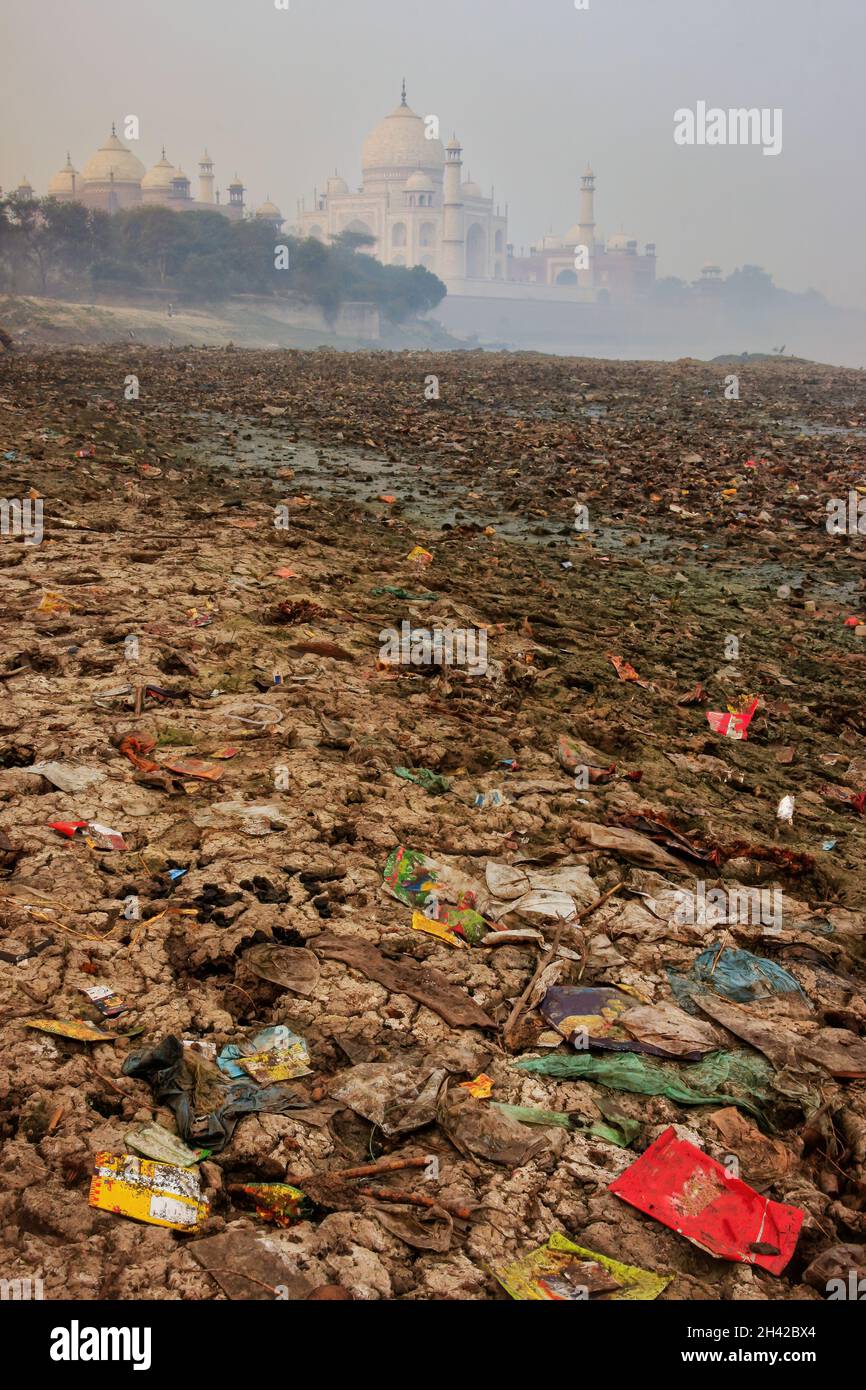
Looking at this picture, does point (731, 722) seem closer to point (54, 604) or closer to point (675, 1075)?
point (675, 1075)

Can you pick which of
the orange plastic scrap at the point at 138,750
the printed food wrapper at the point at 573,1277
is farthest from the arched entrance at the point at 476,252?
the printed food wrapper at the point at 573,1277

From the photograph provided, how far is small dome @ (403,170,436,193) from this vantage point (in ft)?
354

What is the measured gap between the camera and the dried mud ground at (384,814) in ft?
7.91

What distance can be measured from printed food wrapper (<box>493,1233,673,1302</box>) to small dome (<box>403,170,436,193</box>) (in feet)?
382

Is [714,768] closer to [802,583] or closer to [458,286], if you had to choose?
[802,583]

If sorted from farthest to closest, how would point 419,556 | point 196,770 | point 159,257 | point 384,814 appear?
1. point 159,257
2. point 419,556
3. point 196,770
4. point 384,814

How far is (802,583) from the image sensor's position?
8539 mm

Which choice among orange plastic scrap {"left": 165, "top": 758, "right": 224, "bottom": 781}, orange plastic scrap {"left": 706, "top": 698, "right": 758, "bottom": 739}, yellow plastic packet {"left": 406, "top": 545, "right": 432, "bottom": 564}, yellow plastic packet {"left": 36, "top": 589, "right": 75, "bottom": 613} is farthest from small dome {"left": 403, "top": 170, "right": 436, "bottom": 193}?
orange plastic scrap {"left": 165, "top": 758, "right": 224, "bottom": 781}

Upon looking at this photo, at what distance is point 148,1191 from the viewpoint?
234 cm

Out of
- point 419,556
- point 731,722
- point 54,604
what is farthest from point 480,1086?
point 419,556

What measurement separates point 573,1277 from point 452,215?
117 m

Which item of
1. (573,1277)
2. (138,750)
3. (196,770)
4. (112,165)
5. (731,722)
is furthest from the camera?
(112,165)

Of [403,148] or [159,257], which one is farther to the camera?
[403,148]
